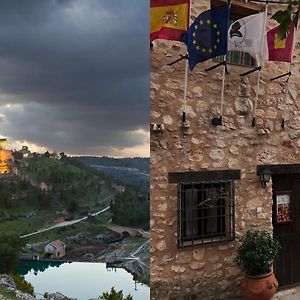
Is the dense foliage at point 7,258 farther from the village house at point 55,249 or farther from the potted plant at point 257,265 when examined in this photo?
the potted plant at point 257,265

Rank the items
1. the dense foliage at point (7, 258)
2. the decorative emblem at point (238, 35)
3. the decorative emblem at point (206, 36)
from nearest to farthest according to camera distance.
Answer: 1. the decorative emblem at point (206, 36)
2. the decorative emblem at point (238, 35)
3. the dense foliage at point (7, 258)

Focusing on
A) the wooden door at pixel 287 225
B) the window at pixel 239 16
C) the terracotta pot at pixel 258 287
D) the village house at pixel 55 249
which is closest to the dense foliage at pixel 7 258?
the village house at pixel 55 249

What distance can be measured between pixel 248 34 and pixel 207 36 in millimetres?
809

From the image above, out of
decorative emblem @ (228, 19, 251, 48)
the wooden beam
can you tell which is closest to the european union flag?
decorative emblem @ (228, 19, 251, 48)

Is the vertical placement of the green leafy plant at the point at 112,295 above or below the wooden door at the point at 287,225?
below

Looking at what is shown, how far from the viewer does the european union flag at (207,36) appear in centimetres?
497

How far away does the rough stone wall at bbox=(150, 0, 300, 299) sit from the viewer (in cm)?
522

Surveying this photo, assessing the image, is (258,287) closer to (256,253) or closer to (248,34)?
(256,253)

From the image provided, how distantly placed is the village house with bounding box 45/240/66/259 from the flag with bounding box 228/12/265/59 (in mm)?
41034

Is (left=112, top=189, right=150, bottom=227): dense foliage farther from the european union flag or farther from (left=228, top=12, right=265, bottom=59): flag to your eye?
the european union flag

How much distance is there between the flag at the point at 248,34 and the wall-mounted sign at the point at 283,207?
2.45 metres

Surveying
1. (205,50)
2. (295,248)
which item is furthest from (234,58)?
(295,248)

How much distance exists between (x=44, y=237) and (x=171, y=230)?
4678 cm

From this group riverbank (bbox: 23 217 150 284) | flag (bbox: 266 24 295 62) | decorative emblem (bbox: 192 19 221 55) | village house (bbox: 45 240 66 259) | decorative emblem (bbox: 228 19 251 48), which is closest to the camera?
decorative emblem (bbox: 192 19 221 55)
